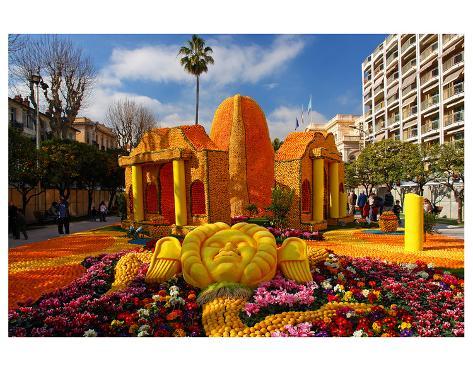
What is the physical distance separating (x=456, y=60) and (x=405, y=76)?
35.8ft

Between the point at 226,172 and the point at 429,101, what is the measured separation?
2919 cm

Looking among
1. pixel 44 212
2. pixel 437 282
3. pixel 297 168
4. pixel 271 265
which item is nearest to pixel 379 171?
pixel 297 168

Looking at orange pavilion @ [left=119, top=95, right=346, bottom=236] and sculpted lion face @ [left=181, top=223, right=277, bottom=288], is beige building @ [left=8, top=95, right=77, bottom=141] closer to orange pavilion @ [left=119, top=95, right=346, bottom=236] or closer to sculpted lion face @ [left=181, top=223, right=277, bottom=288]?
orange pavilion @ [left=119, top=95, right=346, bottom=236]

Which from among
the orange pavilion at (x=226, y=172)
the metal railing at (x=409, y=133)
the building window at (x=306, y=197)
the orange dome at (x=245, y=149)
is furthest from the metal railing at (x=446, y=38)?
the building window at (x=306, y=197)

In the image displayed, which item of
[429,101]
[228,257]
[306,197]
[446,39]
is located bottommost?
[228,257]

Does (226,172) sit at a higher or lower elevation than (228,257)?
higher

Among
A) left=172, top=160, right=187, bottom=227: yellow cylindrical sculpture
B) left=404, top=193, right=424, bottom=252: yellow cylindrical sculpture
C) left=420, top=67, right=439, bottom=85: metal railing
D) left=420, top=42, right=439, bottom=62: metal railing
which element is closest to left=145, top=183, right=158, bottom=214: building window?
left=172, top=160, right=187, bottom=227: yellow cylindrical sculpture

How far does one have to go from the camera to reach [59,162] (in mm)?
22422

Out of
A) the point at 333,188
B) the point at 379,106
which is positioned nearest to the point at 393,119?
the point at 379,106

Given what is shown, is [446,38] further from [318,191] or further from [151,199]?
[151,199]

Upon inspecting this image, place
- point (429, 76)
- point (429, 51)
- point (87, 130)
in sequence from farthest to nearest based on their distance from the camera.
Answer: point (87, 130) < point (429, 76) < point (429, 51)

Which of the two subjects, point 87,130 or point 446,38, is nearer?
point 446,38

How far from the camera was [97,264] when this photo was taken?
8383 mm

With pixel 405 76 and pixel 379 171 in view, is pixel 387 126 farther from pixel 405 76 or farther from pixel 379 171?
pixel 379 171
